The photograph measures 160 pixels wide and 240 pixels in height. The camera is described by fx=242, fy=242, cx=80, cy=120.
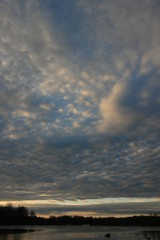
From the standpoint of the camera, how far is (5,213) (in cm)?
18500

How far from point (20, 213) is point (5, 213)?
678 inches

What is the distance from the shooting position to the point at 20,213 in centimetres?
19925

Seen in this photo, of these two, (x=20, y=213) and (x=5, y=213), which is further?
(x=20, y=213)
